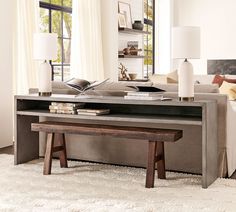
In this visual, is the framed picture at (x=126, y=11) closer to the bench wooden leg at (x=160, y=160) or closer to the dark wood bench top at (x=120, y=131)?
the dark wood bench top at (x=120, y=131)

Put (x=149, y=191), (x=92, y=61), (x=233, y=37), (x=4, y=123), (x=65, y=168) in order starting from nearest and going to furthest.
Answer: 1. (x=149, y=191)
2. (x=65, y=168)
3. (x=4, y=123)
4. (x=92, y=61)
5. (x=233, y=37)

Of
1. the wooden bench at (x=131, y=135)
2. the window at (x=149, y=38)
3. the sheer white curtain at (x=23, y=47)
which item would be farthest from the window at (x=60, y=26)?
the window at (x=149, y=38)

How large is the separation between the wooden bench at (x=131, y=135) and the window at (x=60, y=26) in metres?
2.59

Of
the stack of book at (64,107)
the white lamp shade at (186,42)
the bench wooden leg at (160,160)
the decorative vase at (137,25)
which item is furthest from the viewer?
the decorative vase at (137,25)

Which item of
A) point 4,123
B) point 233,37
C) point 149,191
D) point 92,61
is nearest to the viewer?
point 149,191

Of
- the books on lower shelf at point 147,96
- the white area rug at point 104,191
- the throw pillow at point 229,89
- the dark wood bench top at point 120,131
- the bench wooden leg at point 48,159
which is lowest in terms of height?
the white area rug at point 104,191

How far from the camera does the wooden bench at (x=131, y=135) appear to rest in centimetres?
345

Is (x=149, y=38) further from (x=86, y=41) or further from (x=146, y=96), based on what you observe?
(x=146, y=96)

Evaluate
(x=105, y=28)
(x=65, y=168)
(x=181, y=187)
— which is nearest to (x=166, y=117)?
(x=181, y=187)

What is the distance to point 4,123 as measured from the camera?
529cm

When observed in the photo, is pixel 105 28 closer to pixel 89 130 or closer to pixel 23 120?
pixel 23 120

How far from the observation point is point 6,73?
529cm

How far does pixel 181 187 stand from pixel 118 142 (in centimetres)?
90

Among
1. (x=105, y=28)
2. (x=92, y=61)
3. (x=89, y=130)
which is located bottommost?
(x=89, y=130)
